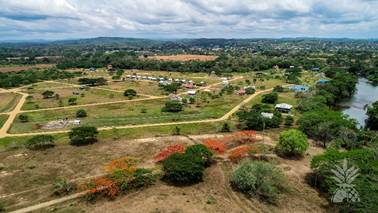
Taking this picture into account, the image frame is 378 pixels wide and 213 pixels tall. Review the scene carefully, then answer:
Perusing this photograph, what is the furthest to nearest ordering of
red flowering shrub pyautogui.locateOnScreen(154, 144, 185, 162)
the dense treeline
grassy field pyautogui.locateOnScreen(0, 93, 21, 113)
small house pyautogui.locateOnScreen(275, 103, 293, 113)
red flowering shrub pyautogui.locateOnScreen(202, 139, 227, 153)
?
the dense treeline → grassy field pyautogui.locateOnScreen(0, 93, 21, 113) → small house pyautogui.locateOnScreen(275, 103, 293, 113) → red flowering shrub pyautogui.locateOnScreen(202, 139, 227, 153) → red flowering shrub pyautogui.locateOnScreen(154, 144, 185, 162)

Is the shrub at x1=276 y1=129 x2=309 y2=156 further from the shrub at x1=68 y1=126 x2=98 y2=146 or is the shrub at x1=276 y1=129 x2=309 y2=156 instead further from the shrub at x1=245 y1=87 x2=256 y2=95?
the shrub at x1=245 y1=87 x2=256 y2=95

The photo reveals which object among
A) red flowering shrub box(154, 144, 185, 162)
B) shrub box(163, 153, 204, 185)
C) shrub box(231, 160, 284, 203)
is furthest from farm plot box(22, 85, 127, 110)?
shrub box(231, 160, 284, 203)

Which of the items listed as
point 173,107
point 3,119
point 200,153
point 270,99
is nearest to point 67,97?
point 3,119

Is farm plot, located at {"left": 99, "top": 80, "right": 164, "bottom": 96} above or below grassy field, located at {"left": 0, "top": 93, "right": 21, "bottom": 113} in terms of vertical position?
below

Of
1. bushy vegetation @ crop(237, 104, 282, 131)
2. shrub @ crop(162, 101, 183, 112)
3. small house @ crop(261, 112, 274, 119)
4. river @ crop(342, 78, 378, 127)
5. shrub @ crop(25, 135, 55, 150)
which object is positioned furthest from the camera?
river @ crop(342, 78, 378, 127)

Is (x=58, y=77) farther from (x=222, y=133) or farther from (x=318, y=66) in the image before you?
(x=318, y=66)

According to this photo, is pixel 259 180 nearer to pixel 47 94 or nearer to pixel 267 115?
pixel 267 115

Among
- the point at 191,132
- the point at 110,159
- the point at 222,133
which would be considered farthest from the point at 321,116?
the point at 110,159
